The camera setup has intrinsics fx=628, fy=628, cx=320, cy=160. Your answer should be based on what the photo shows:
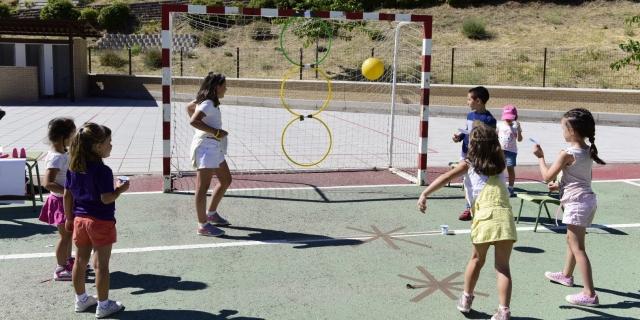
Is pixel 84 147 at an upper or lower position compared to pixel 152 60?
lower

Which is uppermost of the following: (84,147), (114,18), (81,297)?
(114,18)

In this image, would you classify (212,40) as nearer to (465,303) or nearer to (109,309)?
(109,309)

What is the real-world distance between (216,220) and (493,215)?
3545mm

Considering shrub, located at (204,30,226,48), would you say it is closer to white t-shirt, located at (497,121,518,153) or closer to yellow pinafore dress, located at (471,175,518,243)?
white t-shirt, located at (497,121,518,153)

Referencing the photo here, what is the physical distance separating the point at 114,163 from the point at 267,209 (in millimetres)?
4310

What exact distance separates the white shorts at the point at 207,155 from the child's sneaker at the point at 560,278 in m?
3.35

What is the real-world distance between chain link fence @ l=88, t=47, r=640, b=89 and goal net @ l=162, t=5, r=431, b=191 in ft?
0.53

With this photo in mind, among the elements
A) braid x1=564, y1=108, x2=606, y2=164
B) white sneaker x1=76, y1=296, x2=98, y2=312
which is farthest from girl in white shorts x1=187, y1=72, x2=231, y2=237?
braid x1=564, y1=108, x2=606, y2=164

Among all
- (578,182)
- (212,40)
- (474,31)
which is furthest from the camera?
(474,31)

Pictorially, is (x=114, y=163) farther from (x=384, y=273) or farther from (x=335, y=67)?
(x=335, y=67)

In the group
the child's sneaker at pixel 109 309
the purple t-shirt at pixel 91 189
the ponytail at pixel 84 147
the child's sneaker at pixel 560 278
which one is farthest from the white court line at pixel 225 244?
the ponytail at pixel 84 147

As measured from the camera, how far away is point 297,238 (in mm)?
6504

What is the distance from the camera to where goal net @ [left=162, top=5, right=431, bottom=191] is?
30.9 feet

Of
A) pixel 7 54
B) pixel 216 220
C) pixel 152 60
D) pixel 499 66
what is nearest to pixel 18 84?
pixel 7 54
